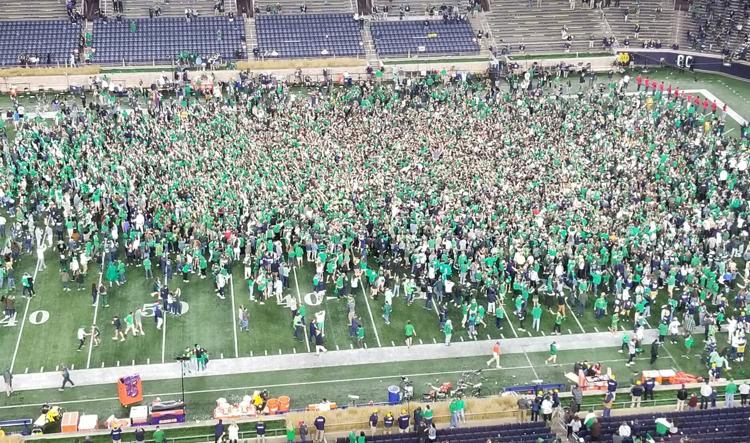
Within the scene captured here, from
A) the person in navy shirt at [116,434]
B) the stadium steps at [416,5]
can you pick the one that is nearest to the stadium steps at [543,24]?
the stadium steps at [416,5]

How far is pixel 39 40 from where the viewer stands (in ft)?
217

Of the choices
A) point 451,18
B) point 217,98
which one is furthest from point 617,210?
point 451,18

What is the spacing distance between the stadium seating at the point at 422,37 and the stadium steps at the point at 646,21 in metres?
10.7

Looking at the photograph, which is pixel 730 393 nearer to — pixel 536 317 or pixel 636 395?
pixel 636 395

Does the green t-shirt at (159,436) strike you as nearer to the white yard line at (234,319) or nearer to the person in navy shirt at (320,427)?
the person in navy shirt at (320,427)

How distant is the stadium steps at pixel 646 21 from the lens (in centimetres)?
7056

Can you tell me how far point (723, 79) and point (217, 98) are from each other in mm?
33321

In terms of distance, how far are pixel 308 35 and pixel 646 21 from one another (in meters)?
24.6

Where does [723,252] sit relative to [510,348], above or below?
above

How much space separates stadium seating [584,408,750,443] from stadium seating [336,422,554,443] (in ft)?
5.19

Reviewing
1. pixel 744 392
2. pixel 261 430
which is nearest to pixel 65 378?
pixel 261 430

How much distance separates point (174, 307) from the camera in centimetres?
3747

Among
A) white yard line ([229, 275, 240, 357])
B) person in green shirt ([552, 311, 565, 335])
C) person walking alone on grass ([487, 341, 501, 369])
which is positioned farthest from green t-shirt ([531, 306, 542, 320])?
white yard line ([229, 275, 240, 357])

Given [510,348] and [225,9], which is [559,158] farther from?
[225,9]
